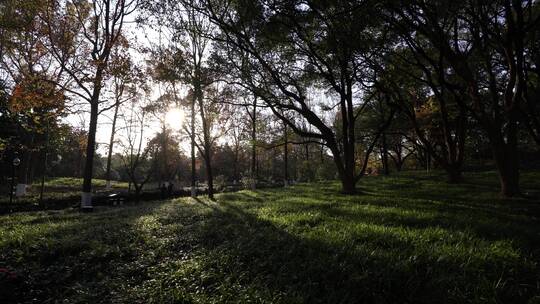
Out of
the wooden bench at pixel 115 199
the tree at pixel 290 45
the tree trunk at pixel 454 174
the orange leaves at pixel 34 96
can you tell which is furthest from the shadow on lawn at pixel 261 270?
the wooden bench at pixel 115 199

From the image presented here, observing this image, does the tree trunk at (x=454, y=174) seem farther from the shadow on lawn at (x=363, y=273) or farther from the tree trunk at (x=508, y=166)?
the shadow on lawn at (x=363, y=273)

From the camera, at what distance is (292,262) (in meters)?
4.47

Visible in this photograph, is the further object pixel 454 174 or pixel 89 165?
pixel 454 174

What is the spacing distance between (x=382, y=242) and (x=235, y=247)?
2.42 m

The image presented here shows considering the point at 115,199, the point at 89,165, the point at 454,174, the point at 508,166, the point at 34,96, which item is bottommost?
the point at 115,199

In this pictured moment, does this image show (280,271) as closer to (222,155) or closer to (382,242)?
(382,242)

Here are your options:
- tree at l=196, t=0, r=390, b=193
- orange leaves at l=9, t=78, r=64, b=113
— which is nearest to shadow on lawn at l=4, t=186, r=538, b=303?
tree at l=196, t=0, r=390, b=193

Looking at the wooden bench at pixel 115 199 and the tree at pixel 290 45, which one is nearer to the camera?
the tree at pixel 290 45

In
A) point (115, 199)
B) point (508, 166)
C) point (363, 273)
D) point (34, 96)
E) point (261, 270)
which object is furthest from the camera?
point (115, 199)

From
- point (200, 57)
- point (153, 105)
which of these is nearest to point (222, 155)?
point (153, 105)

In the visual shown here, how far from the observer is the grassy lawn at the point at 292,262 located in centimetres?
355

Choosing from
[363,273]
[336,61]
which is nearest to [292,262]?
[363,273]

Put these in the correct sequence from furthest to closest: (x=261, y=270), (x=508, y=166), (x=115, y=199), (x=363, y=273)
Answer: (x=115, y=199) → (x=508, y=166) → (x=261, y=270) → (x=363, y=273)

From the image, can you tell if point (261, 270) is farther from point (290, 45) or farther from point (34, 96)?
point (34, 96)
